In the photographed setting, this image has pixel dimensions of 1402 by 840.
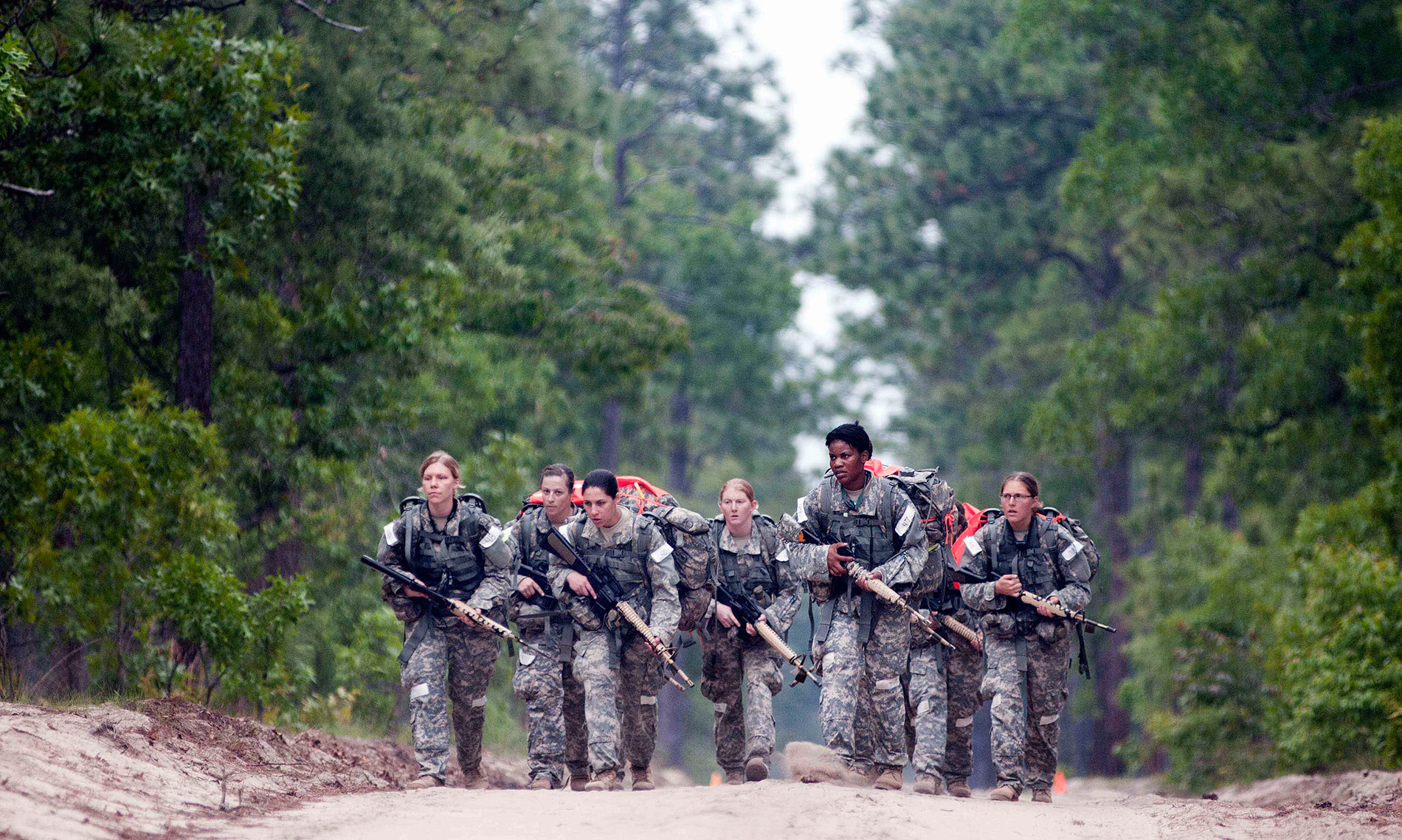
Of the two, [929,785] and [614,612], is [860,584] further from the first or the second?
[614,612]

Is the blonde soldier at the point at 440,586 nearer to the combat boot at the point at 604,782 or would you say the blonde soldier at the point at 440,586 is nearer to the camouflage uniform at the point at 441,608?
the camouflage uniform at the point at 441,608

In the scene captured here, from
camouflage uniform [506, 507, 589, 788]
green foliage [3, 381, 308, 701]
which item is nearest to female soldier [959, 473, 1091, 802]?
camouflage uniform [506, 507, 589, 788]

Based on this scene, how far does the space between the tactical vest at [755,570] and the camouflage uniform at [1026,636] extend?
139 centimetres

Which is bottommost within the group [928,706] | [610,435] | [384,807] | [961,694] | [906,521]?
[384,807]

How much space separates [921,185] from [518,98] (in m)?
17.3

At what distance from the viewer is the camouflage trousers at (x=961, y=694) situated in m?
11.7

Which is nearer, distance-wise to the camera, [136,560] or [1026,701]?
[1026,701]

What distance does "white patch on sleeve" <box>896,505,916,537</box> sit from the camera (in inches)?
422

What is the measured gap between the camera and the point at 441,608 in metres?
11.0

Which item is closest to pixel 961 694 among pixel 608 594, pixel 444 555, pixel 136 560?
pixel 608 594

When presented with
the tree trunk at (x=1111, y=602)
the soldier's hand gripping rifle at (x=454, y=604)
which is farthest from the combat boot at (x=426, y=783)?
the tree trunk at (x=1111, y=602)

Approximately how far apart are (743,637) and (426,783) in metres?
2.45

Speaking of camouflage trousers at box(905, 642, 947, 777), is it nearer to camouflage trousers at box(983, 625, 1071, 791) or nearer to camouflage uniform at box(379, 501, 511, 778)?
camouflage trousers at box(983, 625, 1071, 791)

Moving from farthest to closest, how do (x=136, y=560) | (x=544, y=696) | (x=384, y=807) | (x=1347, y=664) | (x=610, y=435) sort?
(x=610, y=435) < (x=1347, y=664) < (x=136, y=560) < (x=544, y=696) < (x=384, y=807)
